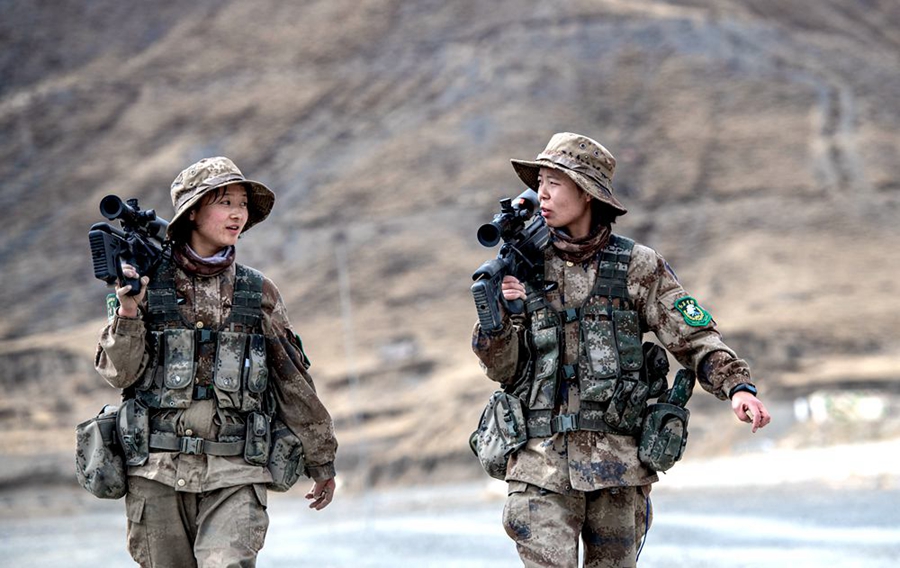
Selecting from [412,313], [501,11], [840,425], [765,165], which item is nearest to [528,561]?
[840,425]

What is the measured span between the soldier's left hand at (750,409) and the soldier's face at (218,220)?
1959 millimetres

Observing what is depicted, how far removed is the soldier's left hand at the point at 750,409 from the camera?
488 centimetres

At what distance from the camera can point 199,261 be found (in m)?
5.36

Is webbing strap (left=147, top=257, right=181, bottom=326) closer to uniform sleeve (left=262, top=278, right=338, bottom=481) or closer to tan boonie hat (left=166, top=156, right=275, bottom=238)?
→ tan boonie hat (left=166, top=156, right=275, bottom=238)

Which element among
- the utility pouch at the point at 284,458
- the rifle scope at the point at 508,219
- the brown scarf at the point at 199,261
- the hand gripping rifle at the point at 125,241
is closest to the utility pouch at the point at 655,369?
the rifle scope at the point at 508,219

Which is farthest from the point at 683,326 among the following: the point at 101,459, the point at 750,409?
the point at 101,459

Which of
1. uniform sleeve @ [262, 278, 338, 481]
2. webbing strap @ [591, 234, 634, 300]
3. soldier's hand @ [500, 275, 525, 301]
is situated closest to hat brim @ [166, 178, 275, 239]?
uniform sleeve @ [262, 278, 338, 481]

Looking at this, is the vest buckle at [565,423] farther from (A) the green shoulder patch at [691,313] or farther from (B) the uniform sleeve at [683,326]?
(A) the green shoulder patch at [691,313]

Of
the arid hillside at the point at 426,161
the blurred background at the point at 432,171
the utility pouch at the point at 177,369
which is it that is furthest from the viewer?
the arid hillside at the point at 426,161

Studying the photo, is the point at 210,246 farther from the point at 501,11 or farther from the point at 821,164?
the point at 501,11

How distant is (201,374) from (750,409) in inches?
78.2

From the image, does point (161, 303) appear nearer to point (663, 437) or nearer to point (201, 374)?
point (201, 374)

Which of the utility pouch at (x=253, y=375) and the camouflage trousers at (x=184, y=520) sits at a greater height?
the utility pouch at (x=253, y=375)

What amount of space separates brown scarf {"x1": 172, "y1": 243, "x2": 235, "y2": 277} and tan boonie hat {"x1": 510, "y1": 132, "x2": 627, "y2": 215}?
116cm
